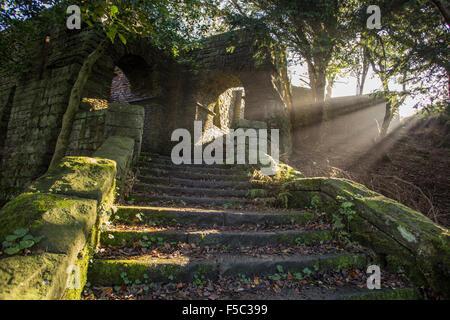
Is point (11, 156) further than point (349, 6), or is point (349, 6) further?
point (11, 156)

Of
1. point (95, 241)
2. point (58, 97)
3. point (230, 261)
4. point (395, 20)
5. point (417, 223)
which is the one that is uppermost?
point (395, 20)

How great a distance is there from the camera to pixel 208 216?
301cm

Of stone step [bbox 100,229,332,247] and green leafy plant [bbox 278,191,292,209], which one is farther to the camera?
green leafy plant [bbox 278,191,292,209]

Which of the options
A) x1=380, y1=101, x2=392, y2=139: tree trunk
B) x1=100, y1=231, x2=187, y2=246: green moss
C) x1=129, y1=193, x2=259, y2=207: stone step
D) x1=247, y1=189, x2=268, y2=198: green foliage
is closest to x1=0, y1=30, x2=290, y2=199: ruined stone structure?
x1=129, y1=193, x2=259, y2=207: stone step

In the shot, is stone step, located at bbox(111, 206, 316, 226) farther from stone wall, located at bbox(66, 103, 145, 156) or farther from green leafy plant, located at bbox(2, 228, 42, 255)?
stone wall, located at bbox(66, 103, 145, 156)

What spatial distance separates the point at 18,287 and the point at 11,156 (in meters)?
7.49

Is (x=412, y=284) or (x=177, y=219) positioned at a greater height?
(x=177, y=219)

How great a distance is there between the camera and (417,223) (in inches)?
89.2

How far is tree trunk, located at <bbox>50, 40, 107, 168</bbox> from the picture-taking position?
5.21 metres

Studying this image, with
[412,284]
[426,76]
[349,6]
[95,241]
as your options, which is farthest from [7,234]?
[426,76]

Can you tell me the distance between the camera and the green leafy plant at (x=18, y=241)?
1.44 metres

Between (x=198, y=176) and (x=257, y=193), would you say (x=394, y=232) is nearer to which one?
(x=257, y=193)
